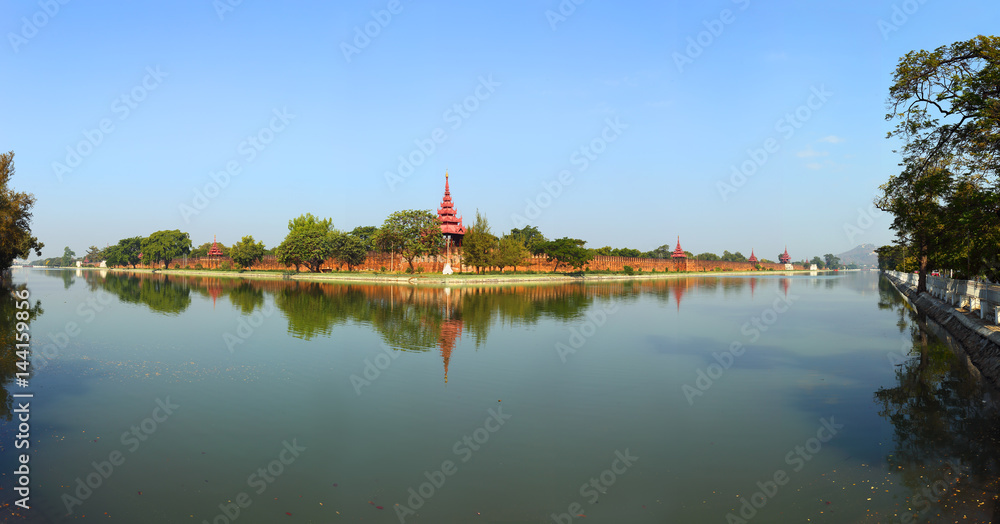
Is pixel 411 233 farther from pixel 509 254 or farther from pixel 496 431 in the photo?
pixel 496 431

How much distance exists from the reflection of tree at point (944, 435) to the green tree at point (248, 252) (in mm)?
96213

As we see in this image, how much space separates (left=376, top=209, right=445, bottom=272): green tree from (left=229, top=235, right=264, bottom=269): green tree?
118ft

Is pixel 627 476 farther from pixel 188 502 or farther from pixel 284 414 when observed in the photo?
pixel 284 414

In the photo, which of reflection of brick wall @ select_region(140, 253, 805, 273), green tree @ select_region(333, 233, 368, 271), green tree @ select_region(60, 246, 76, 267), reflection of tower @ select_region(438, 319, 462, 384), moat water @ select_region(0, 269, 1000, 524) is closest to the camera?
moat water @ select_region(0, 269, 1000, 524)

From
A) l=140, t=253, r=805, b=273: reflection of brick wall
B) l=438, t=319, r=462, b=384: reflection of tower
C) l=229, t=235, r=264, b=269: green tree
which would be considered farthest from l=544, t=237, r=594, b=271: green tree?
l=438, t=319, r=462, b=384: reflection of tower

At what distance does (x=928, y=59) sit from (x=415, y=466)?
608 inches

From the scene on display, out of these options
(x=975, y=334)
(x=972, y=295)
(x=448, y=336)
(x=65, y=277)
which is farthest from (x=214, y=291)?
(x=65, y=277)

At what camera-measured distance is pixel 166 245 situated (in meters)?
112

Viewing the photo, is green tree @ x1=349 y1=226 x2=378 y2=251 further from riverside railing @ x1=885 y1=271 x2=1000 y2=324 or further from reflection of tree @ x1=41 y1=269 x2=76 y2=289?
riverside railing @ x1=885 y1=271 x2=1000 y2=324

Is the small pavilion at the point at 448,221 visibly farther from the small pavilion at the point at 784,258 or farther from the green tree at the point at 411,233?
the small pavilion at the point at 784,258

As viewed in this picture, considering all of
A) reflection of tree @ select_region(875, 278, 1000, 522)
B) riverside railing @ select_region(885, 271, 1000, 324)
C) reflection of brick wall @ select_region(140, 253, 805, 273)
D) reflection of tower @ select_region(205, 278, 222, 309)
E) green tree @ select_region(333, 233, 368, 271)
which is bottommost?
reflection of tree @ select_region(875, 278, 1000, 522)

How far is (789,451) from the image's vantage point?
832 cm

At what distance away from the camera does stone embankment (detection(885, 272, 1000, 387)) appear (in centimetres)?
1354

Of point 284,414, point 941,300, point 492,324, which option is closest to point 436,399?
point 284,414
